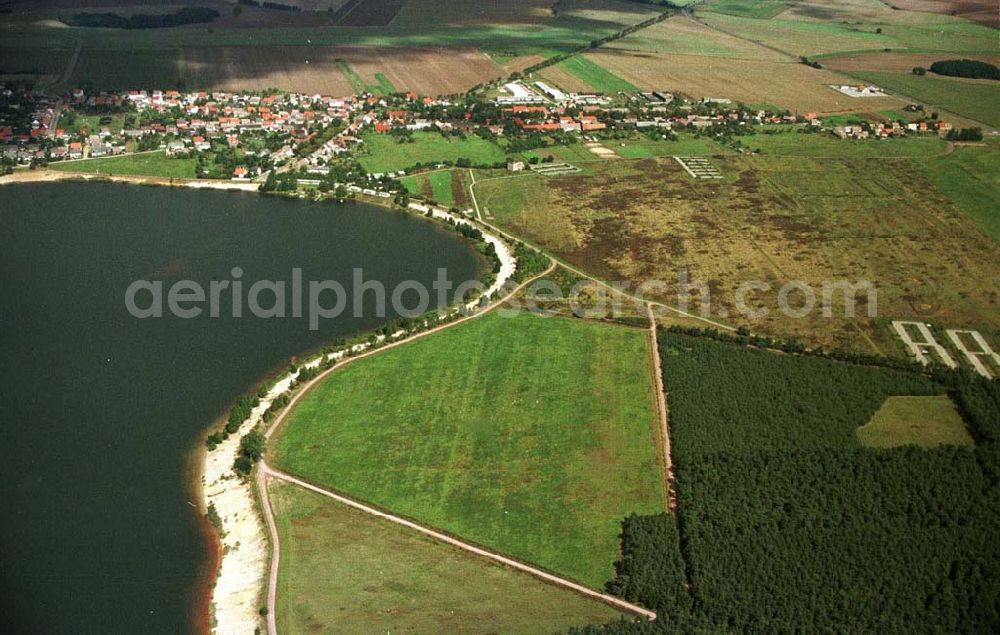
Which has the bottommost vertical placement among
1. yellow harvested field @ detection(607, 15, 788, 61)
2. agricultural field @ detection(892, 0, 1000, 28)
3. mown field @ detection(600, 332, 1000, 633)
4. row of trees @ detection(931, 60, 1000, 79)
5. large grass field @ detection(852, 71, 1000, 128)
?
mown field @ detection(600, 332, 1000, 633)

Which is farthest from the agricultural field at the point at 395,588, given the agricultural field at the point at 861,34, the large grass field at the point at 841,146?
the agricultural field at the point at 861,34

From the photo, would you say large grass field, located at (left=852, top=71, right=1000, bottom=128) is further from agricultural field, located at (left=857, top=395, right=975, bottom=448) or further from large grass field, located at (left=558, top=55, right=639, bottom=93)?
agricultural field, located at (left=857, top=395, right=975, bottom=448)

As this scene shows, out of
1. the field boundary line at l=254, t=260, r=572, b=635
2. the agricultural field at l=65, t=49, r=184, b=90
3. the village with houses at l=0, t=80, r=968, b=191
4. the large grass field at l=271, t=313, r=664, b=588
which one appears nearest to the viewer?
the field boundary line at l=254, t=260, r=572, b=635

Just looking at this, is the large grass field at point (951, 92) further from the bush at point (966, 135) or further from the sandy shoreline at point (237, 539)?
the sandy shoreline at point (237, 539)

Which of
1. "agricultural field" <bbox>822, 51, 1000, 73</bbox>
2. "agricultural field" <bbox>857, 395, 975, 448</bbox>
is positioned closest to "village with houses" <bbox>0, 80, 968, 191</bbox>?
"agricultural field" <bbox>822, 51, 1000, 73</bbox>

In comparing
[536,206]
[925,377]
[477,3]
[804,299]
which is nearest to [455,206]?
[536,206]

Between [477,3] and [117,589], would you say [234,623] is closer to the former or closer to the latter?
[117,589]

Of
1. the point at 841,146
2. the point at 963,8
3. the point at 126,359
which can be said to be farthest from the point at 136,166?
the point at 963,8
